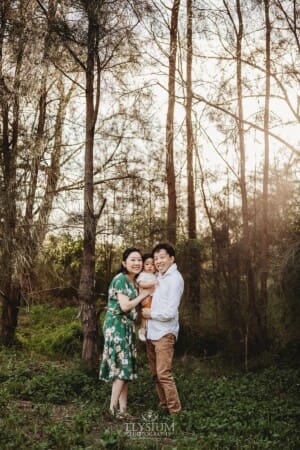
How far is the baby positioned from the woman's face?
101mm

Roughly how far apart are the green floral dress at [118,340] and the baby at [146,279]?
127 millimetres

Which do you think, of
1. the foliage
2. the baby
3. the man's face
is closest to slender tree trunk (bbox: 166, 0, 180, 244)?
the foliage

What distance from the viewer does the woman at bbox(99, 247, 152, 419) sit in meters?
5.93

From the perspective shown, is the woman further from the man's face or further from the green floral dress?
the man's face

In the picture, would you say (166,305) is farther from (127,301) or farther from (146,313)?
(127,301)

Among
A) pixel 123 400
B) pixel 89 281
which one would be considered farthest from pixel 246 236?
pixel 123 400

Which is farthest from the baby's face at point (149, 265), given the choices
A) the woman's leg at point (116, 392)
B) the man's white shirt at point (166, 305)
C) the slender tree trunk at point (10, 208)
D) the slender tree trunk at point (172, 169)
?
the slender tree trunk at point (172, 169)

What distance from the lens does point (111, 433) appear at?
4805 millimetres

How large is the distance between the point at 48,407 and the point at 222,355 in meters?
4.80

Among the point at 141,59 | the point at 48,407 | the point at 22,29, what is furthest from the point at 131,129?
the point at 48,407

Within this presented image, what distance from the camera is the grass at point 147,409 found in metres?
4.90

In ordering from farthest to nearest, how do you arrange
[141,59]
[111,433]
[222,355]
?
[222,355] → [141,59] → [111,433]

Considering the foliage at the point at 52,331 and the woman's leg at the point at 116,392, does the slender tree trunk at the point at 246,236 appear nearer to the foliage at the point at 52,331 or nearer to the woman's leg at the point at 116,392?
the foliage at the point at 52,331

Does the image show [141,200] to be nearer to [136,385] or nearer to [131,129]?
[131,129]
